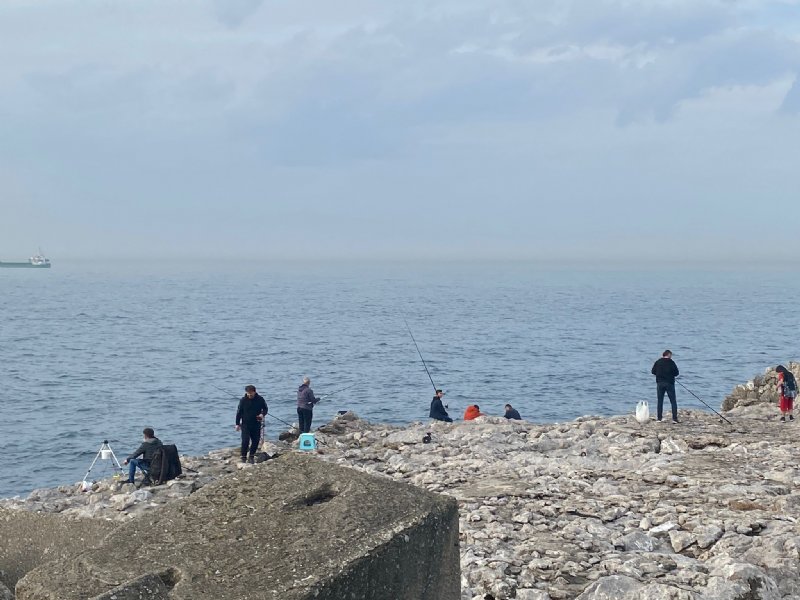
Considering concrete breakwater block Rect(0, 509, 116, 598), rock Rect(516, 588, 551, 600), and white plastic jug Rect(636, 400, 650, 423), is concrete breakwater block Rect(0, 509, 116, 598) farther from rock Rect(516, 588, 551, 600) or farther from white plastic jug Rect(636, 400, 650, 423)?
white plastic jug Rect(636, 400, 650, 423)

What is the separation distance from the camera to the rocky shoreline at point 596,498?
7363 millimetres

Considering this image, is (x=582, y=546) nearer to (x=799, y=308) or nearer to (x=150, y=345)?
(x=150, y=345)

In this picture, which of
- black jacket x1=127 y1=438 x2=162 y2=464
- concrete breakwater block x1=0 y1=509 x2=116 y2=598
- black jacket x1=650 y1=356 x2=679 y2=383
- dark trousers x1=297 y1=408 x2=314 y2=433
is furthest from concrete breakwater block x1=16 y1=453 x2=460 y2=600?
black jacket x1=650 y1=356 x2=679 y2=383

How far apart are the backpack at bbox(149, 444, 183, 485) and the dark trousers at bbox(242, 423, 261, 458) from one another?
5.62ft

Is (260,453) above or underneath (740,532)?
underneath

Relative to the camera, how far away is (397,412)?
3095 cm

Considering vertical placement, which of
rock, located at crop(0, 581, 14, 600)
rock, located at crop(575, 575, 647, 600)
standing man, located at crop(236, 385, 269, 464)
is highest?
rock, located at crop(0, 581, 14, 600)

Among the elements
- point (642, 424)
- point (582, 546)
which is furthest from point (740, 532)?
point (642, 424)

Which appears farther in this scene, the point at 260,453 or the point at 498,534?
the point at 260,453

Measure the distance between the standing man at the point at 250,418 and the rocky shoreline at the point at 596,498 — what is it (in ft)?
1.96

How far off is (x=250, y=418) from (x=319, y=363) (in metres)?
30.7

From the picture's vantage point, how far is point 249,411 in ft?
51.2

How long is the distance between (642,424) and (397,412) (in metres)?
14.1

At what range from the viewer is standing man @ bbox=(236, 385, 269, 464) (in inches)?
614
